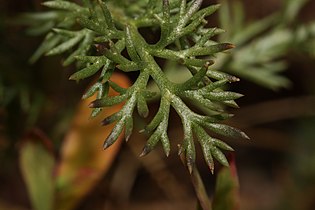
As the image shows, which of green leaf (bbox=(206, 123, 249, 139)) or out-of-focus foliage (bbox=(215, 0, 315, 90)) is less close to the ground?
green leaf (bbox=(206, 123, 249, 139))

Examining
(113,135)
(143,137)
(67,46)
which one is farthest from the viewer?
(143,137)

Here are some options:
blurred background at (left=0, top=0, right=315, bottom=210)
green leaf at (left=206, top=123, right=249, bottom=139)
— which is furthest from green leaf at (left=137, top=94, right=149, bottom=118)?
blurred background at (left=0, top=0, right=315, bottom=210)

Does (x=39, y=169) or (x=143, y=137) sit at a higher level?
(x=39, y=169)

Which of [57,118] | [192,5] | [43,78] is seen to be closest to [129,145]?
[57,118]

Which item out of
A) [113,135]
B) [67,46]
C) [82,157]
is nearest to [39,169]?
[82,157]

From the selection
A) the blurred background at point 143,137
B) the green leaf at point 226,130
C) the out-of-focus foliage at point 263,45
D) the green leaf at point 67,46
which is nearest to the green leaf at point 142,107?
the green leaf at point 226,130

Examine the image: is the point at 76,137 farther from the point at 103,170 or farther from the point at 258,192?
the point at 258,192

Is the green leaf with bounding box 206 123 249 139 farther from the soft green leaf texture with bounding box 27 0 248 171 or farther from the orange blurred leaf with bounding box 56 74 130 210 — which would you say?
the orange blurred leaf with bounding box 56 74 130 210

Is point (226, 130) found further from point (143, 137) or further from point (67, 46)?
point (143, 137)
